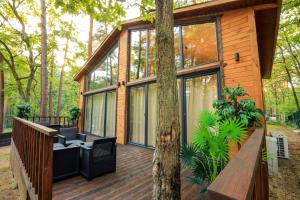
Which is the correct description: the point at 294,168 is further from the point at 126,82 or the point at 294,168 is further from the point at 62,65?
the point at 62,65

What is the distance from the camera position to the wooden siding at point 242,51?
132 inches

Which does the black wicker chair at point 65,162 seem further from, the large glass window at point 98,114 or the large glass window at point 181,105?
the large glass window at point 98,114

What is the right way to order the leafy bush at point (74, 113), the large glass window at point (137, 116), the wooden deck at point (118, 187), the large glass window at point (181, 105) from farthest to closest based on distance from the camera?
the leafy bush at point (74, 113)
the large glass window at point (137, 116)
the large glass window at point (181, 105)
the wooden deck at point (118, 187)

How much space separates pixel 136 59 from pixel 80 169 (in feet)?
14.4

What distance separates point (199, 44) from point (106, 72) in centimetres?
478

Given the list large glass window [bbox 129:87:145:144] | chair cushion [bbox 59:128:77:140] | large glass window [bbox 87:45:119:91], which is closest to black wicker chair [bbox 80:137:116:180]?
chair cushion [bbox 59:128:77:140]

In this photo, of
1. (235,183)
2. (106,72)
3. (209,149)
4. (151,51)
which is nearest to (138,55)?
(151,51)

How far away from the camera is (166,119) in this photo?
1.89m

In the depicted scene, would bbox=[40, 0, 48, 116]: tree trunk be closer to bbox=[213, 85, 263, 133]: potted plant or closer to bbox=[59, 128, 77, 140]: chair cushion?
bbox=[59, 128, 77, 140]: chair cushion

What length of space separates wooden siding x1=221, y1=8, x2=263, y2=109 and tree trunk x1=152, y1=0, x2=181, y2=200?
2372 mm

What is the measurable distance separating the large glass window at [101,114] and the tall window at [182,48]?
1.77m

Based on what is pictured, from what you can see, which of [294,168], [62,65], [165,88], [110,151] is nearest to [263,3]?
[165,88]

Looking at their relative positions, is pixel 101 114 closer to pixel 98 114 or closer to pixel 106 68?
pixel 98 114

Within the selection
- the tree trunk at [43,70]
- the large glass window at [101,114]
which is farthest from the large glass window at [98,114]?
the tree trunk at [43,70]
